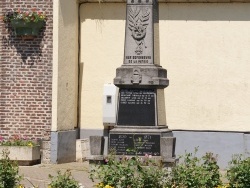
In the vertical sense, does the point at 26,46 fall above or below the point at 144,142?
above

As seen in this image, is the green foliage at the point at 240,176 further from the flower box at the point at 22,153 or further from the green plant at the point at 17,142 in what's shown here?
the green plant at the point at 17,142

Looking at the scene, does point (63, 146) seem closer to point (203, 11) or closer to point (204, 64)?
point (204, 64)

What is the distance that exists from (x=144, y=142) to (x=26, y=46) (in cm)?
557

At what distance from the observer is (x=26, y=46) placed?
15.0 metres

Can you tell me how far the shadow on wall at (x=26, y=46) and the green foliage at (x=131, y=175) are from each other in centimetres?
669

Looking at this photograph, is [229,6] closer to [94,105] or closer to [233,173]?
[94,105]

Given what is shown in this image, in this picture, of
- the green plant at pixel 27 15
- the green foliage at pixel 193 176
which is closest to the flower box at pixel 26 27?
the green plant at pixel 27 15

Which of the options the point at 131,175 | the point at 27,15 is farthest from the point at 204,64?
the point at 131,175

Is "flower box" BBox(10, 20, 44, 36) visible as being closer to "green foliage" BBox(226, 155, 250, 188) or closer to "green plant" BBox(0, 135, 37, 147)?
"green plant" BBox(0, 135, 37, 147)

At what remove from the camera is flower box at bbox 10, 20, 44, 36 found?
14.8 meters

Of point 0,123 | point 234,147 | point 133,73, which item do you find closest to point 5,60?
point 0,123

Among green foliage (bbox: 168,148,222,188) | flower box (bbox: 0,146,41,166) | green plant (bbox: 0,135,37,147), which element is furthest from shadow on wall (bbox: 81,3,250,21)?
green foliage (bbox: 168,148,222,188)

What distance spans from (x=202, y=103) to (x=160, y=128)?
4842 mm

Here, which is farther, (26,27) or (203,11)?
(203,11)
